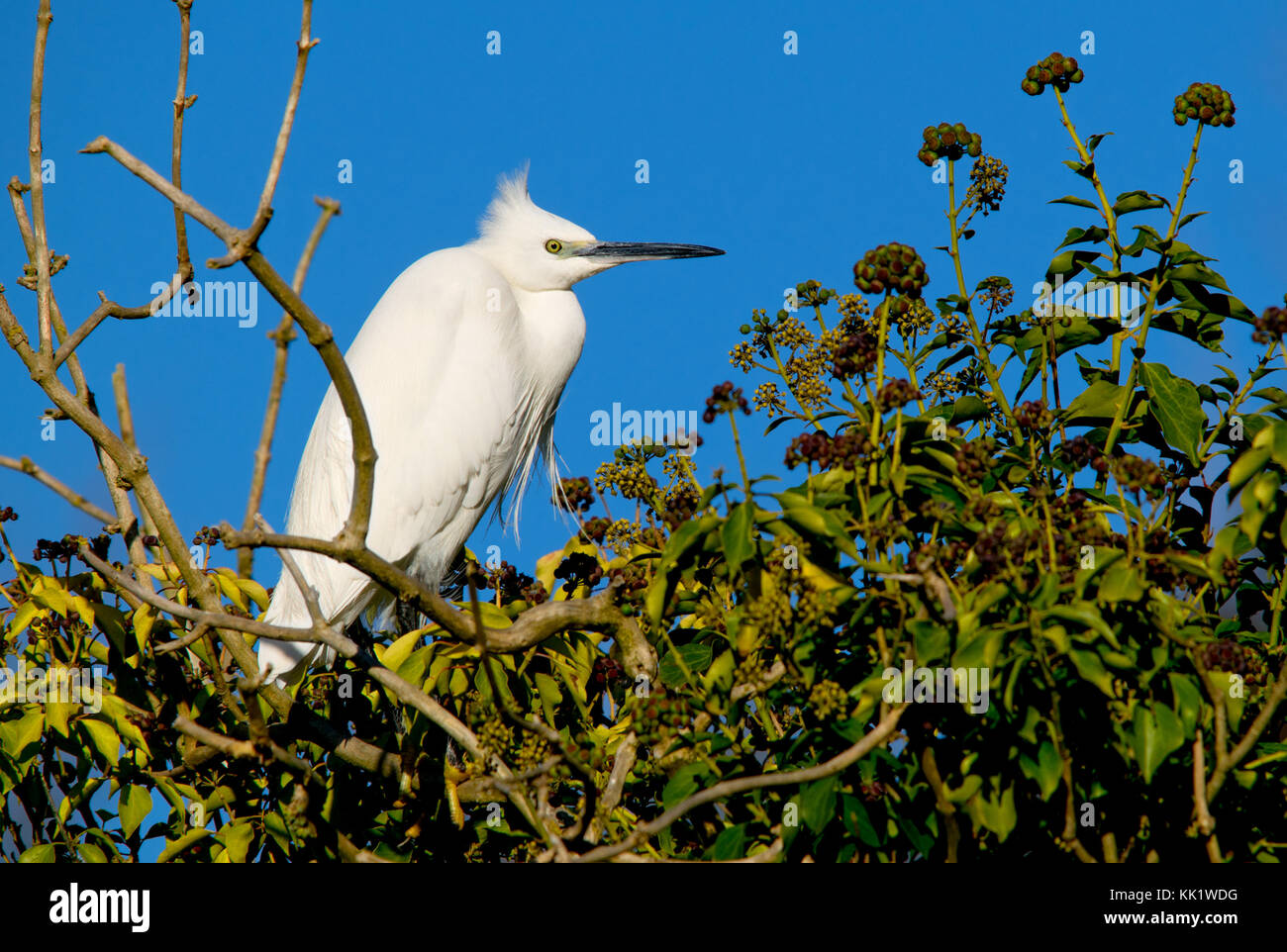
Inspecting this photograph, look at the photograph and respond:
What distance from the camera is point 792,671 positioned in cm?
179

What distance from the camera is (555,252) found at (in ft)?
16.5

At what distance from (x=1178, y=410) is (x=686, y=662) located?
36.5 inches

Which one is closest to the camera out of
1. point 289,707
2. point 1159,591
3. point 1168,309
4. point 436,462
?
point 1159,591

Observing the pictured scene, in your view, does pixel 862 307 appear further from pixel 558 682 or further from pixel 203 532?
pixel 203 532

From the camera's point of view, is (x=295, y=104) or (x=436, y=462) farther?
(x=436, y=462)

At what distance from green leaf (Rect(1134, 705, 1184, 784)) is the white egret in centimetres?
310

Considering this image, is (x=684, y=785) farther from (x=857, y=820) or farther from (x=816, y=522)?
(x=816, y=522)

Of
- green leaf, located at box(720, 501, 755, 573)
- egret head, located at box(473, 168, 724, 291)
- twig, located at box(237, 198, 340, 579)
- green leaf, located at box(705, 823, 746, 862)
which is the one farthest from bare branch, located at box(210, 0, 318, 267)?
egret head, located at box(473, 168, 724, 291)

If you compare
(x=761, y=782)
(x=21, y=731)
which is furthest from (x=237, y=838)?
(x=761, y=782)

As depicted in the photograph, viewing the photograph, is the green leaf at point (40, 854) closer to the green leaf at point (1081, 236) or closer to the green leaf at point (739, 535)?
the green leaf at point (739, 535)

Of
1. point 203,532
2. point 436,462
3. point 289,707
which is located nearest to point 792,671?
point 289,707

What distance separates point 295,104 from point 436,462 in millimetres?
2861

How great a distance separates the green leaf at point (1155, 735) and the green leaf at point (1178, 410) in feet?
2.17

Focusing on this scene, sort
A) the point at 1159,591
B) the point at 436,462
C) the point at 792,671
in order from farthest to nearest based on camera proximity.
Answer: the point at 436,462, the point at 792,671, the point at 1159,591
